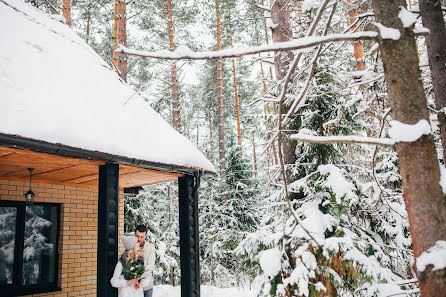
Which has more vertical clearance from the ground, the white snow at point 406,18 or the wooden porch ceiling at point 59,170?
the white snow at point 406,18

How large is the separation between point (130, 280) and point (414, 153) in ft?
11.8

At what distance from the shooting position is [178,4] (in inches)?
570

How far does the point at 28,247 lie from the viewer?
5.96 meters

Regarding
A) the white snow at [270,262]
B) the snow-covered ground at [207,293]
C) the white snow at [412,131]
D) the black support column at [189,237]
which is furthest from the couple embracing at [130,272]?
the snow-covered ground at [207,293]

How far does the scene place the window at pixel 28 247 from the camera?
5641 mm

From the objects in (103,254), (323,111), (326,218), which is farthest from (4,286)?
(323,111)

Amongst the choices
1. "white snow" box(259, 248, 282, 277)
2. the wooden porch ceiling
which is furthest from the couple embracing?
"white snow" box(259, 248, 282, 277)

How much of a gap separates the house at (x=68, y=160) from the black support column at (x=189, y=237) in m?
0.02

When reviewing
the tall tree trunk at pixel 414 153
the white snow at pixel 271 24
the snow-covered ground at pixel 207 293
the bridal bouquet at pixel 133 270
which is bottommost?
the snow-covered ground at pixel 207 293

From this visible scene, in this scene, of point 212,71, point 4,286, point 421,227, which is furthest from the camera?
point 212,71

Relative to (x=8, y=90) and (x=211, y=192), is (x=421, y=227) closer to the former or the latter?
(x=8, y=90)

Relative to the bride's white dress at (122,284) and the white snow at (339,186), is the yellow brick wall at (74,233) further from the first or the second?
the white snow at (339,186)

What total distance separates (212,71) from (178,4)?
5.01m

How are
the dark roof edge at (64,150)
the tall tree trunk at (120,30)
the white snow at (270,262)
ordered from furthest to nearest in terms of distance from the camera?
the tall tree trunk at (120,30) → the white snow at (270,262) → the dark roof edge at (64,150)
